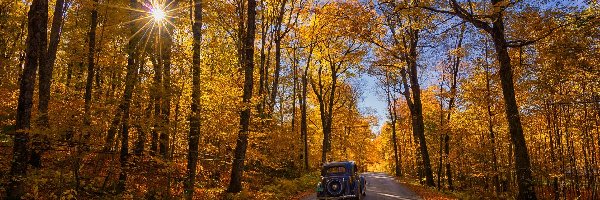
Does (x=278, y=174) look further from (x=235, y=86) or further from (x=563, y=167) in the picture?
(x=563, y=167)

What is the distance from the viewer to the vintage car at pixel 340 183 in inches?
601

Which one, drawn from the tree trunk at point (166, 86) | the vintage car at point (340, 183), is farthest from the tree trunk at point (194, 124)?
the vintage car at point (340, 183)

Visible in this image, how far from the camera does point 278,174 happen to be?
2628cm

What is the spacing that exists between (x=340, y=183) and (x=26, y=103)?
10506 mm

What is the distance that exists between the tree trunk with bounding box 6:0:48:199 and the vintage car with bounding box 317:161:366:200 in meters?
9.81

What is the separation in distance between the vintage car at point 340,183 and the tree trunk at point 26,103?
9810mm

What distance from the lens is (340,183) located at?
15.3 meters

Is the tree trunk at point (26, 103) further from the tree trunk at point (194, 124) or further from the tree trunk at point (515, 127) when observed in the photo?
the tree trunk at point (515, 127)

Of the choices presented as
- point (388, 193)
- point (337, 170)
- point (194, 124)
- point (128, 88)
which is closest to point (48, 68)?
point (128, 88)

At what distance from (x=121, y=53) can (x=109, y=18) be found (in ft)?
16.2

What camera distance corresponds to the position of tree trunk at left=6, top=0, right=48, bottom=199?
31.8ft

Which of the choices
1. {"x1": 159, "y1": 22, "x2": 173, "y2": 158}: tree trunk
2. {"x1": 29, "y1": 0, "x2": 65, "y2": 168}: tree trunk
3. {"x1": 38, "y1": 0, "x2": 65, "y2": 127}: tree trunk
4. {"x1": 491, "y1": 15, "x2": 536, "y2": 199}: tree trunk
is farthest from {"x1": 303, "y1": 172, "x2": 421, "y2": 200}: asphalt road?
{"x1": 38, "y1": 0, "x2": 65, "y2": 127}: tree trunk

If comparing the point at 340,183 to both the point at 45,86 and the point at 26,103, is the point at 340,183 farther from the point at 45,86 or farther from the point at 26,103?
the point at 45,86

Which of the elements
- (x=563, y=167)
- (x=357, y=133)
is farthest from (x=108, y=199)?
(x=357, y=133)
